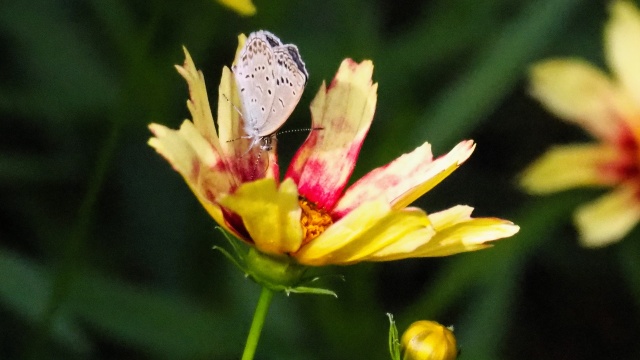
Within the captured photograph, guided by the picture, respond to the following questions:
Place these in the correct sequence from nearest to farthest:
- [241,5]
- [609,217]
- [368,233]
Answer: [368,233] → [241,5] → [609,217]

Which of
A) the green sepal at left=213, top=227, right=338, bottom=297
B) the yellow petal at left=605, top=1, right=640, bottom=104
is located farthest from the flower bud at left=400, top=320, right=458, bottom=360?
the yellow petal at left=605, top=1, right=640, bottom=104

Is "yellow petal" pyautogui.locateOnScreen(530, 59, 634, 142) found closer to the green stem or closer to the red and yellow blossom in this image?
the red and yellow blossom

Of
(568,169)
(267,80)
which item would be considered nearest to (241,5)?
(267,80)

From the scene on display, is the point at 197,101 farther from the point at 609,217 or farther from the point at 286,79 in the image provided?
the point at 609,217

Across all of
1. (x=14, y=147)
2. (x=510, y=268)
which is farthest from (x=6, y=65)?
(x=510, y=268)

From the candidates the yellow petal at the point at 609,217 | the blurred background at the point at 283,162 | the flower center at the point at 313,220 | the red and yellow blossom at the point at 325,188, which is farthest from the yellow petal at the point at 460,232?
the yellow petal at the point at 609,217

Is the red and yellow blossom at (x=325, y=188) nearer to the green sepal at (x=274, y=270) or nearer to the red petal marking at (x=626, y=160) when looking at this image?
the green sepal at (x=274, y=270)
